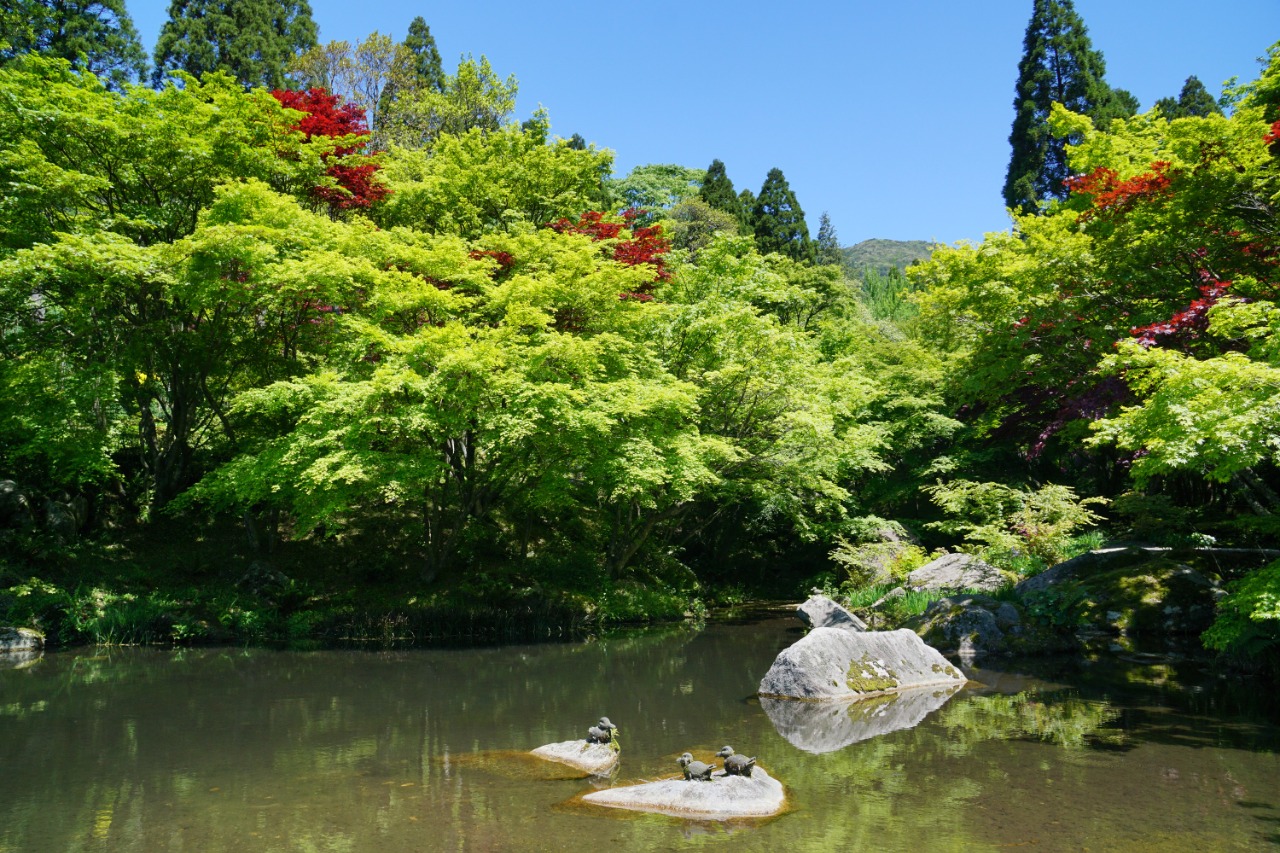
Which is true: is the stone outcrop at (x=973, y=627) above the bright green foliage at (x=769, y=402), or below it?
below

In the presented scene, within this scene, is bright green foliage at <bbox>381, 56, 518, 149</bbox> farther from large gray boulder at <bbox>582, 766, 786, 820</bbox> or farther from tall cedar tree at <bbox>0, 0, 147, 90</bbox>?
large gray boulder at <bbox>582, 766, 786, 820</bbox>

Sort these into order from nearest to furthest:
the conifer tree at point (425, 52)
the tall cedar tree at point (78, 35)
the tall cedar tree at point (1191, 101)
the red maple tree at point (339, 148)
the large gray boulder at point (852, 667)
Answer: the large gray boulder at point (852, 667) → the red maple tree at point (339, 148) → the tall cedar tree at point (78, 35) → the conifer tree at point (425, 52) → the tall cedar tree at point (1191, 101)

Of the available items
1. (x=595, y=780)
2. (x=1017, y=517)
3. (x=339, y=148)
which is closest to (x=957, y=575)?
(x=1017, y=517)

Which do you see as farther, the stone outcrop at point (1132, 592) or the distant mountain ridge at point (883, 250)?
the distant mountain ridge at point (883, 250)

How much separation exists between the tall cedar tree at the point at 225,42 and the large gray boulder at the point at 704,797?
3260cm

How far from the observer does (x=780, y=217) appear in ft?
126

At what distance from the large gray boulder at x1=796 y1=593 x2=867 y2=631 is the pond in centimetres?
165

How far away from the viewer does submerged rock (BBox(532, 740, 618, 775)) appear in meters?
7.11

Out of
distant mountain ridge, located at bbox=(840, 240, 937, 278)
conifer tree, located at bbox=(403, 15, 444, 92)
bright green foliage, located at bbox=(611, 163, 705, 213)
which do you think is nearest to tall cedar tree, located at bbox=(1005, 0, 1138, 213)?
bright green foliage, located at bbox=(611, 163, 705, 213)

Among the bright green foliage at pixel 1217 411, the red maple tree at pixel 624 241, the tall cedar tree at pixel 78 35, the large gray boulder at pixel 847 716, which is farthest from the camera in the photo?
the tall cedar tree at pixel 78 35

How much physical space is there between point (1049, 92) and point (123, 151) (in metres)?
38.3

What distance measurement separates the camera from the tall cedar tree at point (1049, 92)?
3784 cm

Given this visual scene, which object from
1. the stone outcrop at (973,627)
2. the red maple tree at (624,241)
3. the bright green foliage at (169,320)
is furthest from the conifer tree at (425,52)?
the stone outcrop at (973,627)

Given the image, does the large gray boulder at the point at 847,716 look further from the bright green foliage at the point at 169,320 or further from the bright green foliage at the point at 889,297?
the bright green foliage at the point at 889,297
